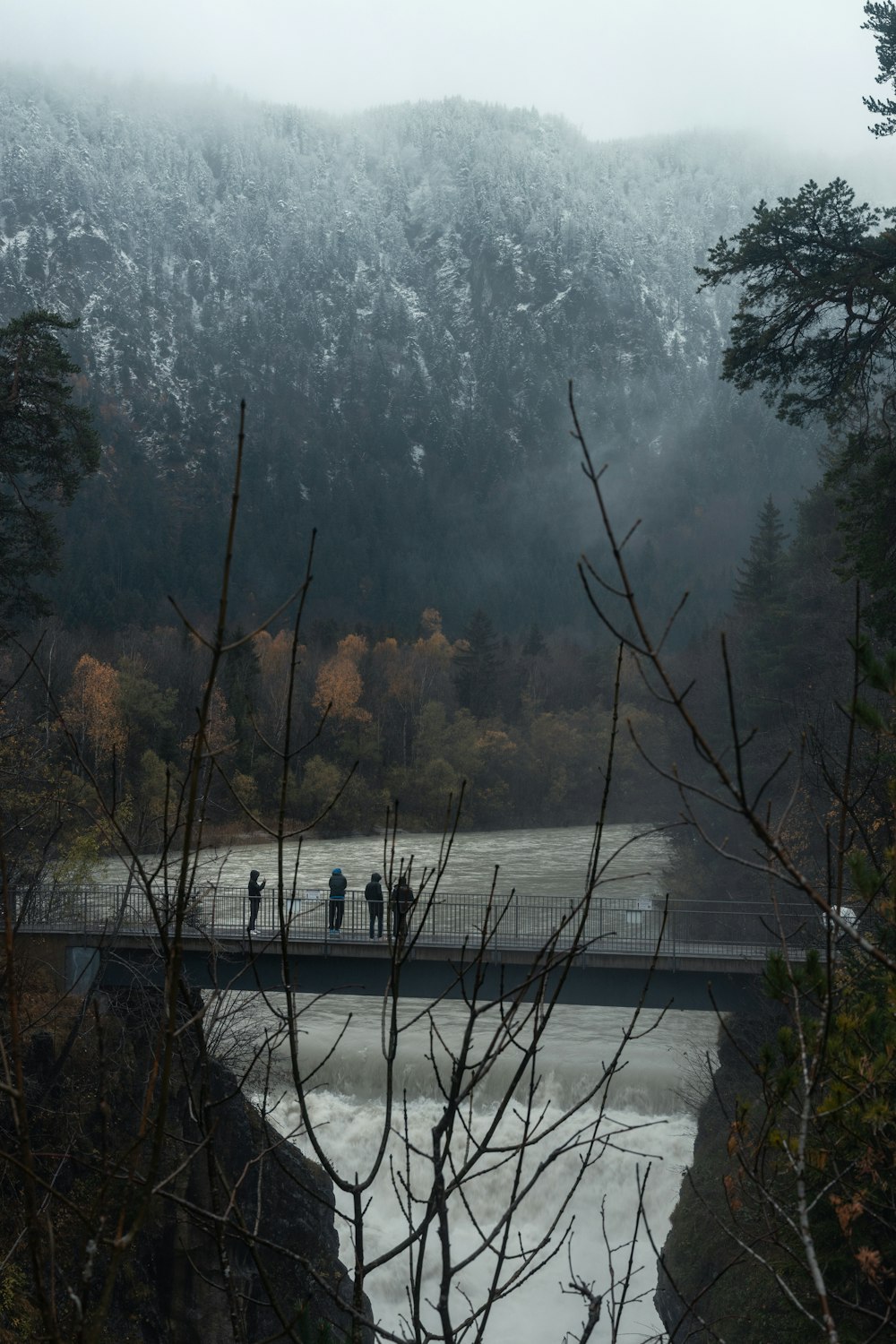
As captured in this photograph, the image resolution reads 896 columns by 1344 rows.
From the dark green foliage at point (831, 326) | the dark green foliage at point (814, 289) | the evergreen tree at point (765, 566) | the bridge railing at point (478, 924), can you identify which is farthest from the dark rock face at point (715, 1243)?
the evergreen tree at point (765, 566)

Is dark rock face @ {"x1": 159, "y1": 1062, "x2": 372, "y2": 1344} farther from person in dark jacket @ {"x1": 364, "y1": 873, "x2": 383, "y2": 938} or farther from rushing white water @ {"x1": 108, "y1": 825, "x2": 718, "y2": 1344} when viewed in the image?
person in dark jacket @ {"x1": 364, "y1": 873, "x2": 383, "y2": 938}

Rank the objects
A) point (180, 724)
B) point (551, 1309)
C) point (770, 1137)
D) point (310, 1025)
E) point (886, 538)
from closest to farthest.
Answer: point (770, 1137) < point (886, 538) < point (551, 1309) < point (310, 1025) < point (180, 724)

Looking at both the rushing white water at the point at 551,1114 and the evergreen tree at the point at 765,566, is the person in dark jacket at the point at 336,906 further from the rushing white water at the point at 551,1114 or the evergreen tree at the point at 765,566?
the evergreen tree at the point at 765,566

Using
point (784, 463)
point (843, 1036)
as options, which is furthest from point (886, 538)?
point (784, 463)

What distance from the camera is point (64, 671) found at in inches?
2315

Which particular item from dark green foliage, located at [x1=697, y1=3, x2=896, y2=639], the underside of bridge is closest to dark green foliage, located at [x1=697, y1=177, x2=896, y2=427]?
dark green foliage, located at [x1=697, y1=3, x2=896, y2=639]

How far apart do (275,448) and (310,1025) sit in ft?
564

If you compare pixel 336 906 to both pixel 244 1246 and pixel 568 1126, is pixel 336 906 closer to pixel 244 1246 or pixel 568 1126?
pixel 568 1126

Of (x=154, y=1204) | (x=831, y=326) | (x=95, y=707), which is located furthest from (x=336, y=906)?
(x=95, y=707)

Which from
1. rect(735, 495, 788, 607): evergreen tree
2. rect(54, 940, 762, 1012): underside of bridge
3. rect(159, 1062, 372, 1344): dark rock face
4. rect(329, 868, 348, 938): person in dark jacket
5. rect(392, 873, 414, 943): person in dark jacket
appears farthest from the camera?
rect(735, 495, 788, 607): evergreen tree

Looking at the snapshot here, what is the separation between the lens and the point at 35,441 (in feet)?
65.8

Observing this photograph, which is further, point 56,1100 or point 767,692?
point 767,692

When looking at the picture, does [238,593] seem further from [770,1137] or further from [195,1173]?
[770,1137]

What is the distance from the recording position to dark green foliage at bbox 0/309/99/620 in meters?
19.4
